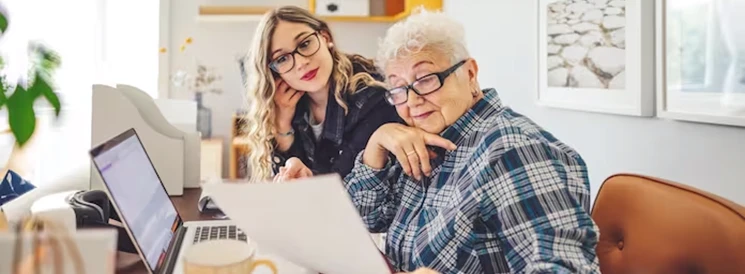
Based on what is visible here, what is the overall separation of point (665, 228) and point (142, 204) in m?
0.84

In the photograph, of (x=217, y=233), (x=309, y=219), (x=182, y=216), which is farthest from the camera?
(x=182, y=216)

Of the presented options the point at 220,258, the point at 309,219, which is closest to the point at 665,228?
the point at 309,219

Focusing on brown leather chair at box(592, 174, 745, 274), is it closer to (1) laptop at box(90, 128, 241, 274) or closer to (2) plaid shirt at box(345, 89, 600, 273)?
(2) plaid shirt at box(345, 89, 600, 273)

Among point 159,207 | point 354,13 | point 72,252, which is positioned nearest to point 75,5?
point 354,13

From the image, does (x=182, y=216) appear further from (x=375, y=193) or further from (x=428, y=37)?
(x=428, y=37)

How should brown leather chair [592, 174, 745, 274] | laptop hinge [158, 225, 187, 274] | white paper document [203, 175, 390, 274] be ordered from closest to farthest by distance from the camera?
white paper document [203, 175, 390, 274] < brown leather chair [592, 174, 745, 274] < laptop hinge [158, 225, 187, 274]

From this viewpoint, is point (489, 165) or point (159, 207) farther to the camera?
point (159, 207)

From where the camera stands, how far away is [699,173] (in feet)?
3.99

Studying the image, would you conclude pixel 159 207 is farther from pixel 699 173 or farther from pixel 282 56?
pixel 699 173

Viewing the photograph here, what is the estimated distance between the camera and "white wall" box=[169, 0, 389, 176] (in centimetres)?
398

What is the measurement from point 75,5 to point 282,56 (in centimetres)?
286

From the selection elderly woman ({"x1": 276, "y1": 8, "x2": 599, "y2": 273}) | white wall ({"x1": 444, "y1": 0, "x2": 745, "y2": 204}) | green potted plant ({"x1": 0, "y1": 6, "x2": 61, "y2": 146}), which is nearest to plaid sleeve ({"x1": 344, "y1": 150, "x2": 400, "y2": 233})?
elderly woman ({"x1": 276, "y1": 8, "x2": 599, "y2": 273})

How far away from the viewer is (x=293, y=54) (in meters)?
1.52

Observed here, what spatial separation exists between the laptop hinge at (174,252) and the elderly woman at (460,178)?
39cm
